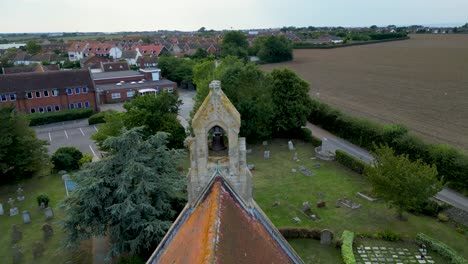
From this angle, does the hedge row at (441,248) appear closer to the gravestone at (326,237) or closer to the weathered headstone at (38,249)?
the gravestone at (326,237)

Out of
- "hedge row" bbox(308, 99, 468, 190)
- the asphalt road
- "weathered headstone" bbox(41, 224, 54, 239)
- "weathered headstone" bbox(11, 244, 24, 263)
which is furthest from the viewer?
"hedge row" bbox(308, 99, 468, 190)

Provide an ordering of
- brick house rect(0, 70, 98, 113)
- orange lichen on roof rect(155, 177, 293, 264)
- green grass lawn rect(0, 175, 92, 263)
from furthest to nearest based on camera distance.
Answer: brick house rect(0, 70, 98, 113) < green grass lawn rect(0, 175, 92, 263) < orange lichen on roof rect(155, 177, 293, 264)

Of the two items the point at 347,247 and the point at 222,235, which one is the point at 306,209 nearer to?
the point at 347,247

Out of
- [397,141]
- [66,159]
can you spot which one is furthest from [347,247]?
[66,159]

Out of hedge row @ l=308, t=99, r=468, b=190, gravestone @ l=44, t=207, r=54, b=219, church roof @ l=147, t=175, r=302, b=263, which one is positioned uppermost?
church roof @ l=147, t=175, r=302, b=263

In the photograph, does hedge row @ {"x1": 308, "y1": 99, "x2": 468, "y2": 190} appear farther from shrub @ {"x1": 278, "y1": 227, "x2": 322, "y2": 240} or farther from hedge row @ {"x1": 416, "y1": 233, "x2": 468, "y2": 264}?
shrub @ {"x1": 278, "y1": 227, "x2": 322, "y2": 240}

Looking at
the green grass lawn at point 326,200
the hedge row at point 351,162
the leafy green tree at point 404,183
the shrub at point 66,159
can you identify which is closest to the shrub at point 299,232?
the green grass lawn at point 326,200

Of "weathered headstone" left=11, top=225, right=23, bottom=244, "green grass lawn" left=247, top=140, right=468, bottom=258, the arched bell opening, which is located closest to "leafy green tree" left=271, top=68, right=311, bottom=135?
"green grass lawn" left=247, top=140, right=468, bottom=258
